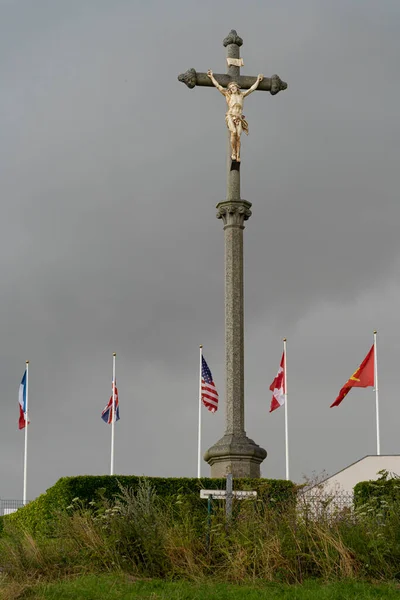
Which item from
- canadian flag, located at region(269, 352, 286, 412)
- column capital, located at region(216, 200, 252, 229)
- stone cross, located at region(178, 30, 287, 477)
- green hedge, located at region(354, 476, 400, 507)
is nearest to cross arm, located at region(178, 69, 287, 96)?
stone cross, located at region(178, 30, 287, 477)

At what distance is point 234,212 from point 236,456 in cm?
675

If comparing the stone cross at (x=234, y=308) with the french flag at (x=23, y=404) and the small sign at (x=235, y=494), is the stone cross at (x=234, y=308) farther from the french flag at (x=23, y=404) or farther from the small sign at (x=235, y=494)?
the french flag at (x=23, y=404)

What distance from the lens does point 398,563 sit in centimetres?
1683

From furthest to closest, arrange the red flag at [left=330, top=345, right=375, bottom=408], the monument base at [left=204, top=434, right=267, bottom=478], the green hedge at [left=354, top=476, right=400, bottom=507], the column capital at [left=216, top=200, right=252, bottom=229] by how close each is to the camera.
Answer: the red flag at [left=330, top=345, right=375, bottom=408]
the column capital at [left=216, top=200, right=252, bottom=229]
the monument base at [left=204, top=434, right=267, bottom=478]
the green hedge at [left=354, top=476, right=400, bottom=507]

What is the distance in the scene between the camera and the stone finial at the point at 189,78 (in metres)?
30.0

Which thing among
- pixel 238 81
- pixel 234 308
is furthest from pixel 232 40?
pixel 234 308

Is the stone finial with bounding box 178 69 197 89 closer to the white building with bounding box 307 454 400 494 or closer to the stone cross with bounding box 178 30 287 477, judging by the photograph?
the stone cross with bounding box 178 30 287 477

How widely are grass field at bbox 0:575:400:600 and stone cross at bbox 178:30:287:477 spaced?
10501 mm

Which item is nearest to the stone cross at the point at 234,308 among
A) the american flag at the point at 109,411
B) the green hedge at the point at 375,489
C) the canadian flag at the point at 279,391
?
the green hedge at the point at 375,489

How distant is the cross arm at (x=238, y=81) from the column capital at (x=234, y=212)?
375cm

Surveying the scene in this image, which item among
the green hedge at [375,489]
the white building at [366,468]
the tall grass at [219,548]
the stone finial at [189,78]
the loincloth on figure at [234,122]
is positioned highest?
the stone finial at [189,78]

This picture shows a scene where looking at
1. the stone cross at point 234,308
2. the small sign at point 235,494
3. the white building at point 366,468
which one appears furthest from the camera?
the white building at point 366,468

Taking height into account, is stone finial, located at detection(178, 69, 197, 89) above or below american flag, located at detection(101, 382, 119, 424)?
above

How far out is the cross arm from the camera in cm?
3006
